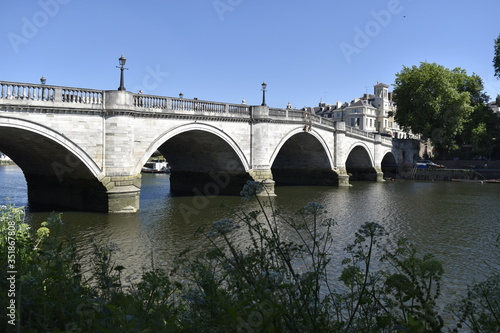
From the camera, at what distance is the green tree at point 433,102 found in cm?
4394

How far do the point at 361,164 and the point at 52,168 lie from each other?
31.6 m

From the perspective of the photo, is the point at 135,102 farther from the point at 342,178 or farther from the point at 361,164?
the point at 361,164

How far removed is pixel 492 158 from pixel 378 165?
62.9ft

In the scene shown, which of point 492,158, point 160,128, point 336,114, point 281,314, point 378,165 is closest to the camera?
point 281,314

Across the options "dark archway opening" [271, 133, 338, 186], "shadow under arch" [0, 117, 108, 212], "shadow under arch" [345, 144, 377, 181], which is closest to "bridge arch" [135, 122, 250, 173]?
"shadow under arch" [0, 117, 108, 212]

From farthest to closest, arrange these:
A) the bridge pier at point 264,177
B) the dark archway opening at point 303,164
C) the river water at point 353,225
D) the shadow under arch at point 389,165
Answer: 1. the shadow under arch at point 389,165
2. the dark archway opening at point 303,164
3. the bridge pier at point 264,177
4. the river water at point 353,225

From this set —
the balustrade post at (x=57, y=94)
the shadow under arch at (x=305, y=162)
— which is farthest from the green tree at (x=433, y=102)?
the balustrade post at (x=57, y=94)

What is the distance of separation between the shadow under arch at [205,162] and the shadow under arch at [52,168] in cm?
566

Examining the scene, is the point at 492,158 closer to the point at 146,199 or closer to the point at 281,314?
the point at 146,199

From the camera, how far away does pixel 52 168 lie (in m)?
18.4

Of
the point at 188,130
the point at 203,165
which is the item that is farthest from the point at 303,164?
the point at 188,130

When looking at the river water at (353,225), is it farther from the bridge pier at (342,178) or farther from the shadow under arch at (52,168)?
the bridge pier at (342,178)

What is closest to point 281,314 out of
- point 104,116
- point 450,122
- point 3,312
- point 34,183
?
point 3,312

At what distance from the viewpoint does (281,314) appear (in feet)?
9.49
